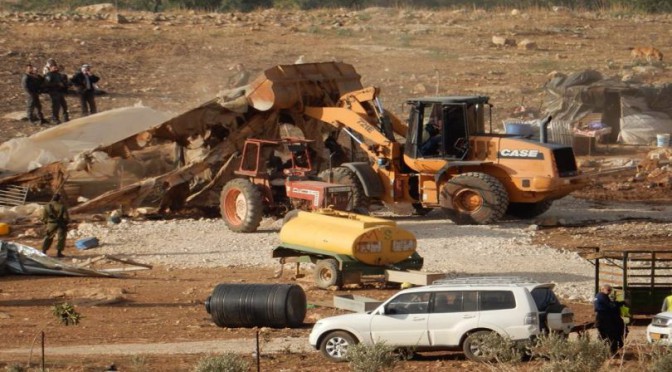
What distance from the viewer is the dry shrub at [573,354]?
1568 centimetres

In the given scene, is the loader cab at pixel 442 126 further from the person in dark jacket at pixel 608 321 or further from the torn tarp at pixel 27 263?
the person in dark jacket at pixel 608 321

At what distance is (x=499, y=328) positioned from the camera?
1762 cm

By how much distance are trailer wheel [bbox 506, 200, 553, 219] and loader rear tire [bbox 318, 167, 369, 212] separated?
3015mm

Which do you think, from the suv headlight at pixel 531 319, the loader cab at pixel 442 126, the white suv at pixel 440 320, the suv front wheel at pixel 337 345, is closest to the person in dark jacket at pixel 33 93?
the loader cab at pixel 442 126

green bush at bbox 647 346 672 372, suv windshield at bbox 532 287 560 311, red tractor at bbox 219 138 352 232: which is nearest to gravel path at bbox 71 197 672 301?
red tractor at bbox 219 138 352 232

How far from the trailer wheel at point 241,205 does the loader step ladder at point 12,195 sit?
4.45 meters

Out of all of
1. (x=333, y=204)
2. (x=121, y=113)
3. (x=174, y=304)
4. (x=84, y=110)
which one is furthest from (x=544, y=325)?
(x=84, y=110)

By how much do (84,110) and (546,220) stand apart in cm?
1547

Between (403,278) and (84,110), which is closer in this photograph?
(403,278)

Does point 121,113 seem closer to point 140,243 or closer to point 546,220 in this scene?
point 140,243

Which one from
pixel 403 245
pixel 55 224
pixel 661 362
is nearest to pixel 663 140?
pixel 403 245

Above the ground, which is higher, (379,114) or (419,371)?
(379,114)

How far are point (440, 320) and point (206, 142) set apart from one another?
13565 mm

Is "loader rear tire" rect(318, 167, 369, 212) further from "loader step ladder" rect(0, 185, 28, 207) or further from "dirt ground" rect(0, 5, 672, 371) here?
"loader step ladder" rect(0, 185, 28, 207)
